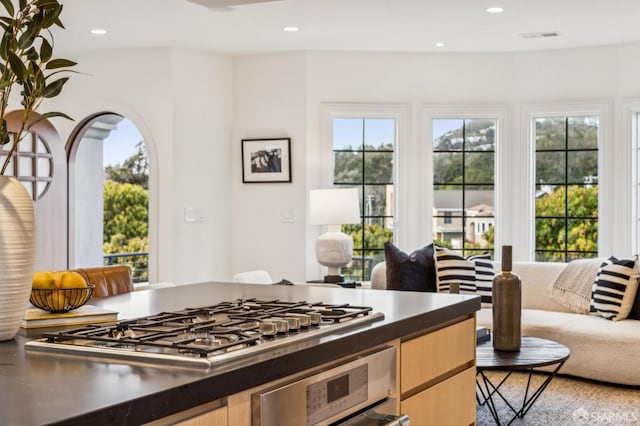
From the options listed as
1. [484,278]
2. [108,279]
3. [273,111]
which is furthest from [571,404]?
[273,111]

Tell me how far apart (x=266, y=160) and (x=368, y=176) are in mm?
950

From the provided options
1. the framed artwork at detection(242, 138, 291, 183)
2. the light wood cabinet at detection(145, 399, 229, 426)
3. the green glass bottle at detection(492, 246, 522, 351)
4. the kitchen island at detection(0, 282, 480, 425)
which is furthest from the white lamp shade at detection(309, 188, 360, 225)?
the light wood cabinet at detection(145, 399, 229, 426)

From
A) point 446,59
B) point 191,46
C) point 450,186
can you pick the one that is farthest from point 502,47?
point 191,46

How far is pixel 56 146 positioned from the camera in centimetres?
709

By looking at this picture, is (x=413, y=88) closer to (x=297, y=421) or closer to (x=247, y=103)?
(x=247, y=103)

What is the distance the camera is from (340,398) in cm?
181

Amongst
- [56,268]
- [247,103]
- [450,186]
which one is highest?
[247,103]

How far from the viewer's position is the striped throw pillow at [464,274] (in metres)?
6.01

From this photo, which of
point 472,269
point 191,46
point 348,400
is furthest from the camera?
point 191,46

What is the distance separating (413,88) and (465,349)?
510cm

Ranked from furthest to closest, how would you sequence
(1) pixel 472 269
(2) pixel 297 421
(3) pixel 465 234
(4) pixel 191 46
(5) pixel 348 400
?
(3) pixel 465 234, (4) pixel 191 46, (1) pixel 472 269, (5) pixel 348 400, (2) pixel 297 421

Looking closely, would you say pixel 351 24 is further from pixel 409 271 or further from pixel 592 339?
pixel 592 339

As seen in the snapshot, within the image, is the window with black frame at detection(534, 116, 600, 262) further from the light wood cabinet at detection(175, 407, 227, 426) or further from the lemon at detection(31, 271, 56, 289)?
the light wood cabinet at detection(175, 407, 227, 426)
